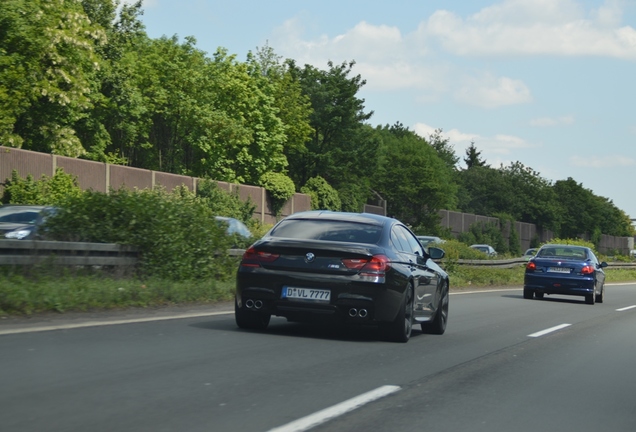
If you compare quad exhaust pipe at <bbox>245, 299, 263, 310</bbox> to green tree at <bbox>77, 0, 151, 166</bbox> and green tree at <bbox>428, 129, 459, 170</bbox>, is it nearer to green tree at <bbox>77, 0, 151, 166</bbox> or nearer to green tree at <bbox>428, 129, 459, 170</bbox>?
green tree at <bbox>77, 0, 151, 166</bbox>

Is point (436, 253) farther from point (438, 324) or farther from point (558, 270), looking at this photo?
point (558, 270)

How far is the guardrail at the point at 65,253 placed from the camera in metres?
14.1

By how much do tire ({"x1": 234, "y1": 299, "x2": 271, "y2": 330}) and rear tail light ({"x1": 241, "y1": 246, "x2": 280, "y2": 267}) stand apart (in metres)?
0.60

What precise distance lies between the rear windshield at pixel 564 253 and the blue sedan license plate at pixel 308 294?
17.1m

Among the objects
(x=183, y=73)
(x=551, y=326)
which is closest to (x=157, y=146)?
(x=183, y=73)

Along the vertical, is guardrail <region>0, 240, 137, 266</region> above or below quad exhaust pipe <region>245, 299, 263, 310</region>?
above

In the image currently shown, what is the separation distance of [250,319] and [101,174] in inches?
1088

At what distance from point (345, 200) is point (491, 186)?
4901 centimetres

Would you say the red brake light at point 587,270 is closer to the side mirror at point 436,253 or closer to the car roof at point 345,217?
the side mirror at point 436,253

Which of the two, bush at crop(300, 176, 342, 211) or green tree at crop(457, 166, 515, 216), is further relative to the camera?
green tree at crop(457, 166, 515, 216)

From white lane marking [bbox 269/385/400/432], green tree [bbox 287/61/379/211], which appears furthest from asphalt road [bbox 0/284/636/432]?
green tree [bbox 287/61/379/211]

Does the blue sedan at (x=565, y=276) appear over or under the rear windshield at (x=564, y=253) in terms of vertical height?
under

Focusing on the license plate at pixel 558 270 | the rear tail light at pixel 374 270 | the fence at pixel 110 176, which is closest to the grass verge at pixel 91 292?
the rear tail light at pixel 374 270

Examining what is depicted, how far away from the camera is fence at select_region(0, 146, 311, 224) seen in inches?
1348
